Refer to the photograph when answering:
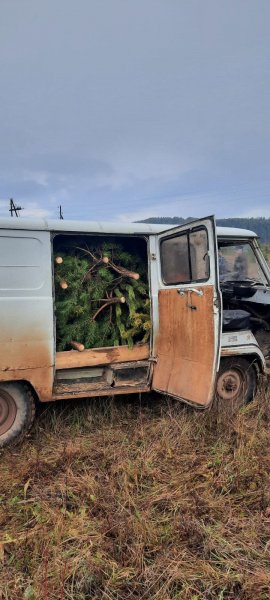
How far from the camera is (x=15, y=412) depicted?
13.7ft

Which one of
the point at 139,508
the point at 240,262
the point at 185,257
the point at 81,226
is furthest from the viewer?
the point at 240,262

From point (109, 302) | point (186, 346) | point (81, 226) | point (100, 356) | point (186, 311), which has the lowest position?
point (100, 356)

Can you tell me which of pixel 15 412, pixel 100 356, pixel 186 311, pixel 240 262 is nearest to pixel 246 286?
pixel 240 262

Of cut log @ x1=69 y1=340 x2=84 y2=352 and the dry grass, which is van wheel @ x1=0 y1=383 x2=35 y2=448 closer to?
the dry grass

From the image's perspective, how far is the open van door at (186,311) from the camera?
13.2 ft

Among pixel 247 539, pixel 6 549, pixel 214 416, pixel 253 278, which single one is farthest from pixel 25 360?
pixel 253 278

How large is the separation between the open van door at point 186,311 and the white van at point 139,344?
0.01 metres

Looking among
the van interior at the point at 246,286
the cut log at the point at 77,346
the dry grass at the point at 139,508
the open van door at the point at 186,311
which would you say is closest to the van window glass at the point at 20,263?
the cut log at the point at 77,346

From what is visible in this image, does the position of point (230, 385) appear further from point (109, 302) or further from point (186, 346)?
point (109, 302)

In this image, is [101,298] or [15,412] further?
[101,298]

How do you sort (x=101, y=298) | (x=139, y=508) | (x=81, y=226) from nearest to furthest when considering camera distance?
(x=139, y=508)
(x=81, y=226)
(x=101, y=298)

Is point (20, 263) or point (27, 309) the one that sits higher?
point (20, 263)

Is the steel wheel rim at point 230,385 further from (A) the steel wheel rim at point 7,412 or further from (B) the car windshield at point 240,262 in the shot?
(A) the steel wheel rim at point 7,412

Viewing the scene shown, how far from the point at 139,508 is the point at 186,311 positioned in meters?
1.95
